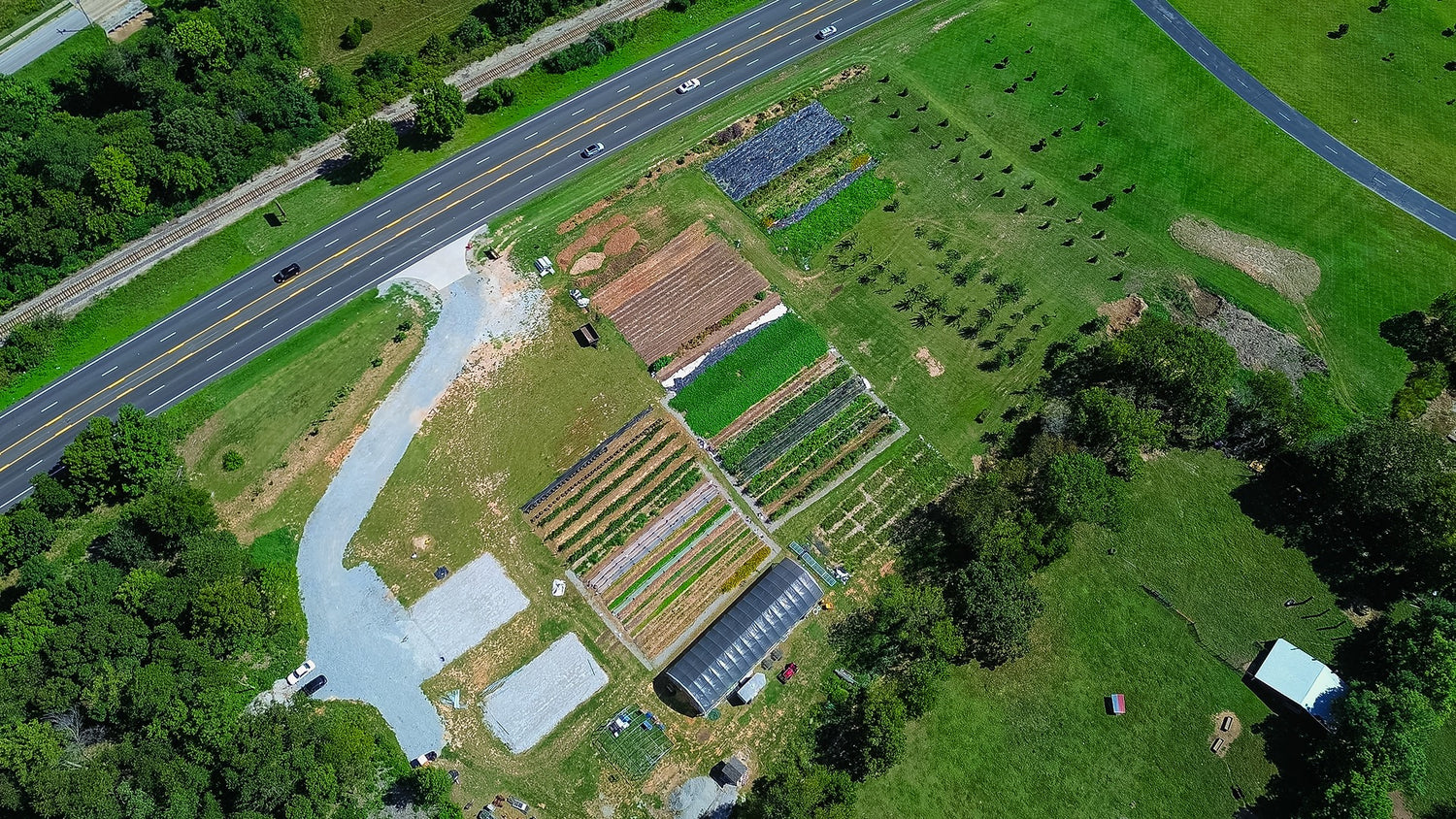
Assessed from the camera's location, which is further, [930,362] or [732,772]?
[930,362]

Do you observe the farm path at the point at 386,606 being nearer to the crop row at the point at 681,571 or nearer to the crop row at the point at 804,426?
the crop row at the point at 681,571

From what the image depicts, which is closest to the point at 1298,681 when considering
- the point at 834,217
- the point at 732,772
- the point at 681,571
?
the point at 732,772

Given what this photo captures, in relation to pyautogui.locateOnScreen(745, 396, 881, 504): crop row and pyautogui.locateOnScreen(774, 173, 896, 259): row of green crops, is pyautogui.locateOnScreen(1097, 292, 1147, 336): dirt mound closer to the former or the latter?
pyautogui.locateOnScreen(774, 173, 896, 259): row of green crops

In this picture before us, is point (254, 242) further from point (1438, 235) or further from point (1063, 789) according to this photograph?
point (1438, 235)

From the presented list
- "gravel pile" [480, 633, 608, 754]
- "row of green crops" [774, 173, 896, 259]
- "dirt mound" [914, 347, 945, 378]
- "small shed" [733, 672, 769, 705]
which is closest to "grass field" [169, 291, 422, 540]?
"gravel pile" [480, 633, 608, 754]

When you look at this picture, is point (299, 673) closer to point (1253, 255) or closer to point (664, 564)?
point (664, 564)

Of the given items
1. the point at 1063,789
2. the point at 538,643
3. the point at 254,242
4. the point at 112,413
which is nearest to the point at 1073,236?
the point at 1063,789

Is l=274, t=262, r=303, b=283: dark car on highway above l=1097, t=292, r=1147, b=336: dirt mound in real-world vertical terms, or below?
above
